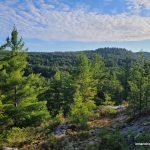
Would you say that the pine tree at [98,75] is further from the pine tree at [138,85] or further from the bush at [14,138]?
the bush at [14,138]

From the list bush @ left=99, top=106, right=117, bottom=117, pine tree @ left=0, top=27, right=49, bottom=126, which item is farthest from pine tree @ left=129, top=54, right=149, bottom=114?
pine tree @ left=0, top=27, right=49, bottom=126

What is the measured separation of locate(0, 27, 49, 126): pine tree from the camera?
27.3 meters

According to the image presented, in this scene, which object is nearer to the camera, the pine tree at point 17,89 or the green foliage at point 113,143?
the green foliage at point 113,143

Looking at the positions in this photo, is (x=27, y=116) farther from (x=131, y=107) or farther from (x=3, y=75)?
(x=131, y=107)

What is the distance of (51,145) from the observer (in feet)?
62.0

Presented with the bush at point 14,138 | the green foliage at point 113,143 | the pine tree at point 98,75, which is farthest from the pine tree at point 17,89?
the pine tree at point 98,75

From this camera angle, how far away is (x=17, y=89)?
29.0 m

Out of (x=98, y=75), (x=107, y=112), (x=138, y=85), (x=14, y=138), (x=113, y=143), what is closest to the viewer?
(x=113, y=143)

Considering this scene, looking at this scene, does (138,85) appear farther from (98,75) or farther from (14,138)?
(98,75)

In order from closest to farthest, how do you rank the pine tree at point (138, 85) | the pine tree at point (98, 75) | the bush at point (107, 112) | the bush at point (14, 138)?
the bush at point (14, 138) < the pine tree at point (138, 85) < the bush at point (107, 112) < the pine tree at point (98, 75)

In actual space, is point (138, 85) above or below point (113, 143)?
above

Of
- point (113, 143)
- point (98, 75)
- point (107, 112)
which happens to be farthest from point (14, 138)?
point (98, 75)

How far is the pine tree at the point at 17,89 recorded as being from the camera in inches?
1076

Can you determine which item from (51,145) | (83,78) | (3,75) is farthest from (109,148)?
(83,78)
